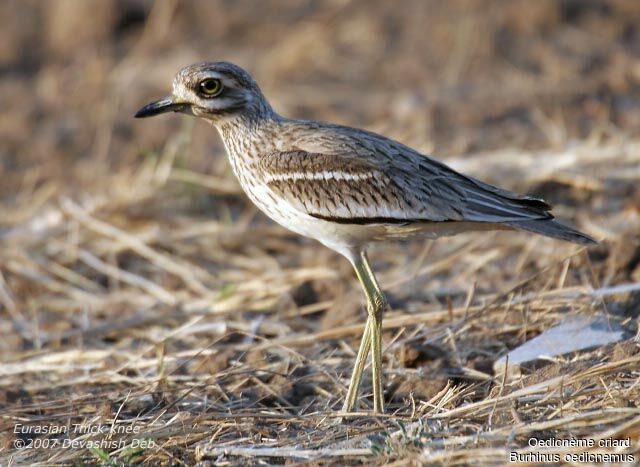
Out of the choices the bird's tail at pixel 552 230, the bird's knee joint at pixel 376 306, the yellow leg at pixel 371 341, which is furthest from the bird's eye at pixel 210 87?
the bird's tail at pixel 552 230

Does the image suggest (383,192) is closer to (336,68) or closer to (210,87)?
(210,87)

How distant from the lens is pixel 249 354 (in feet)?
18.0

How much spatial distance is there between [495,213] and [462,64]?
5.58 metres

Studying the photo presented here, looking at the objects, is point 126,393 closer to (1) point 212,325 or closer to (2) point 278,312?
(1) point 212,325

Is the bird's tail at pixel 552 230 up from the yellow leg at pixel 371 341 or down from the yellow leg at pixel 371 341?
up

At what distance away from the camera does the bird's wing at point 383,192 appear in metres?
4.66

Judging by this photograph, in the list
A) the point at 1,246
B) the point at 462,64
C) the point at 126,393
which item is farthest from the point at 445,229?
the point at 462,64

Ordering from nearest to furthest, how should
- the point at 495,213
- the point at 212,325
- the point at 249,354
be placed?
1. the point at 495,213
2. the point at 249,354
3. the point at 212,325

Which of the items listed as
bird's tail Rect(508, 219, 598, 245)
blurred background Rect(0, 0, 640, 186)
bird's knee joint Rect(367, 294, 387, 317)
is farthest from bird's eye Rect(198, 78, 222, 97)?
blurred background Rect(0, 0, 640, 186)

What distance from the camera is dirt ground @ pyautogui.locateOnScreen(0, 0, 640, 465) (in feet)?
14.2

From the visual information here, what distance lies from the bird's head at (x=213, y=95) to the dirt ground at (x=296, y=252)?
3.51ft

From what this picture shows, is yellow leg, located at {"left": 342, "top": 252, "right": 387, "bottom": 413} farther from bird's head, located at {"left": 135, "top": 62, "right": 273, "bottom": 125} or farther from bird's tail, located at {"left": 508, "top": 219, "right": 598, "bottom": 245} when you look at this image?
bird's head, located at {"left": 135, "top": 62, "right": 273, "bottom": 125}

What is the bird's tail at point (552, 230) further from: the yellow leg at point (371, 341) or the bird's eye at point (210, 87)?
the bird's eye at point (210, 87)

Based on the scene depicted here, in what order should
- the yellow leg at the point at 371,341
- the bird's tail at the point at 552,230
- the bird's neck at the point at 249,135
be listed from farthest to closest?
the bird's neck at the point at 249,135 < the yellow leg at the point at 371,341 < the bird's tail at the point at 552,230
